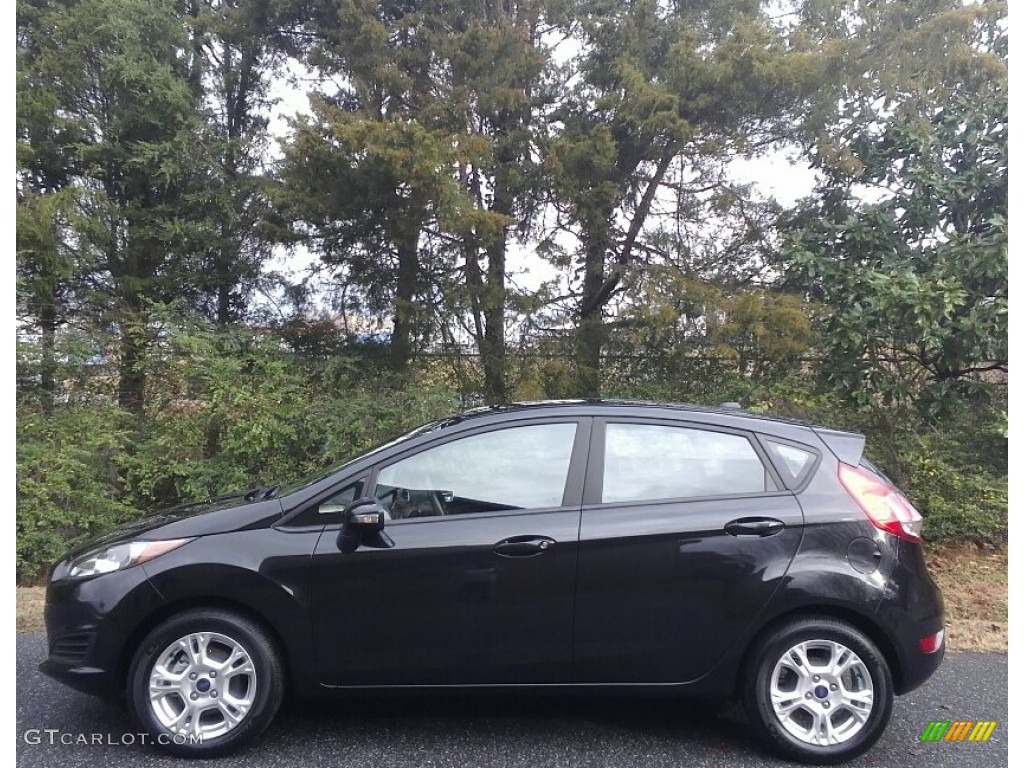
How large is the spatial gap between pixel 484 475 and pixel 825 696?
5.87 ft

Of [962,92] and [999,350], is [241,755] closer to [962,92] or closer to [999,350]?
[999,350]

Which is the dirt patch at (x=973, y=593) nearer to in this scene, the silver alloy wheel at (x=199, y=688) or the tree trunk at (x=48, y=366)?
the silver alloy wheel at (x=199, y=688)

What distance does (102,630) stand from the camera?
305 cm

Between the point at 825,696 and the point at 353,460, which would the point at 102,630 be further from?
the point at 825,696

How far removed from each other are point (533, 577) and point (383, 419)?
16.1 ft

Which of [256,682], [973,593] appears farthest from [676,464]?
[973,593]

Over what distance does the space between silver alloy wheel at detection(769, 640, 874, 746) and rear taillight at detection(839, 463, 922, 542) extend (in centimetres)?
59

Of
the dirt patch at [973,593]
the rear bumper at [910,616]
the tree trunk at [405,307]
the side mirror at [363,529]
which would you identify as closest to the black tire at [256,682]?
the side mirror at [363,529]

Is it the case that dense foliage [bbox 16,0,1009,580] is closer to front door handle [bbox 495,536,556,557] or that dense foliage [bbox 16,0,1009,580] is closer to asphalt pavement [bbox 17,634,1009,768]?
asphalt pavement [bbox 17,634,1009,768]

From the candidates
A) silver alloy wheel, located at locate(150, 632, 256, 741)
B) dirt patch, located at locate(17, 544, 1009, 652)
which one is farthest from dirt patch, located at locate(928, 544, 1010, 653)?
silver alloy wheel, located at locate(150, 632, 256, 741)

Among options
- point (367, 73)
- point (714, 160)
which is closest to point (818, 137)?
point (714, 160)

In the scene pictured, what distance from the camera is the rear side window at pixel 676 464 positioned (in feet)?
10.6

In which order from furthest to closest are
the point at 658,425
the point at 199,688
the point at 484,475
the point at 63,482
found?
the point at 63,482 → the point at 658,425 → the point at 484,475 → the point at 199,688

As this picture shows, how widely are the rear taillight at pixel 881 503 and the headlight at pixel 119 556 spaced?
305 cm
